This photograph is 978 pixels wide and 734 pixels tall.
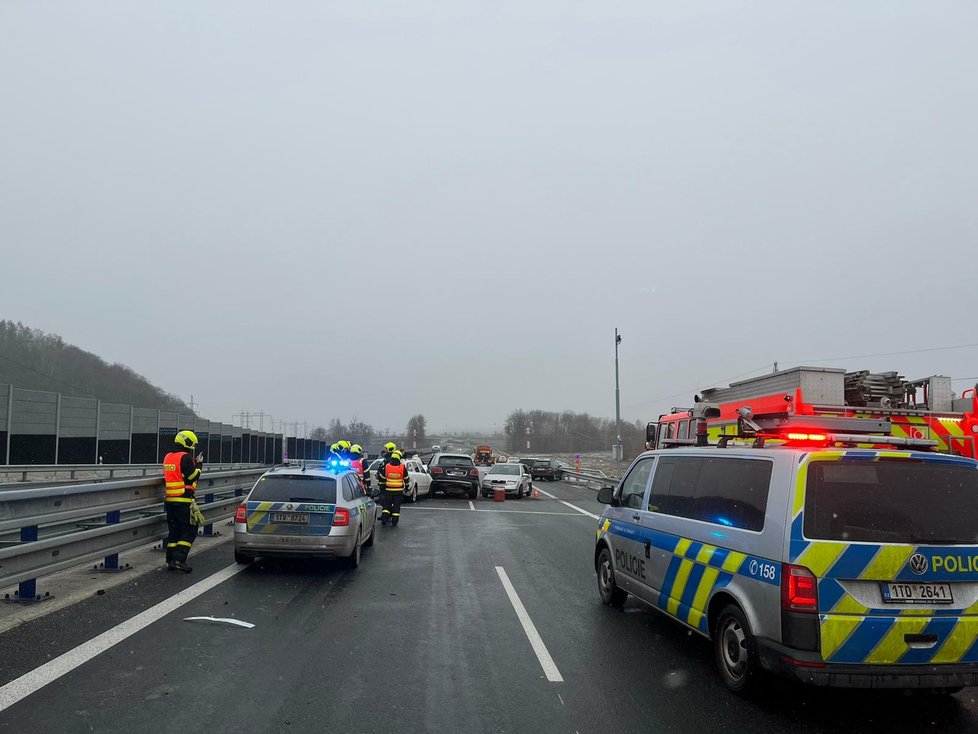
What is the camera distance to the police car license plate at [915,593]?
4.60 m

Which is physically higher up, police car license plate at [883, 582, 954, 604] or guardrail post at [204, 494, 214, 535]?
police car license plate at [883, 582, 954, 604]

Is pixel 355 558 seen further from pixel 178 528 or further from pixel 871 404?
pixel 871 404

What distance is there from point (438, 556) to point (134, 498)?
4.71m

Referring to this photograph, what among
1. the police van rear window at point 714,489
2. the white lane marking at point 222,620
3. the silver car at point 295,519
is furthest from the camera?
the silver car at point 295,519

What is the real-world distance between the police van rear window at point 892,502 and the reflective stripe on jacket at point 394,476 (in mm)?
11743

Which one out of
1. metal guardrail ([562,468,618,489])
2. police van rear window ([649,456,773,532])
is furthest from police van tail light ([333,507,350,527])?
metal guardrail ([562,468,618,489])

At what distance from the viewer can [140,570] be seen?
934 centimetres

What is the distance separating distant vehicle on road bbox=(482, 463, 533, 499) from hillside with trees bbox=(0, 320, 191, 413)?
33.9m

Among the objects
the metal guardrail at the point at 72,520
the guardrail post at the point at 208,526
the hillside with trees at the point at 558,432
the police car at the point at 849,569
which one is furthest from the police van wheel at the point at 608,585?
the hillside with trees at the point at 558,432

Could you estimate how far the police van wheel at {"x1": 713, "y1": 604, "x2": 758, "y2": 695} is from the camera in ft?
16.2

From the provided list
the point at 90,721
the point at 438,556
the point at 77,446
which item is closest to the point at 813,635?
the point at 90,721

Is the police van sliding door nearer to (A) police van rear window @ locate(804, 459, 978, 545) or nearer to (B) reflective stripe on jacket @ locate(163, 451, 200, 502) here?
(A) police van rear window @ locate(804, 459, 978, 545)

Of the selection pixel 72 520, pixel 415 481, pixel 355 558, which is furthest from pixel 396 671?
pixel 415 481

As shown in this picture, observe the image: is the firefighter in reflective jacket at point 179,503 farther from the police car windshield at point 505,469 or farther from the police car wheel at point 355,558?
the police car windshield at point 505,469
